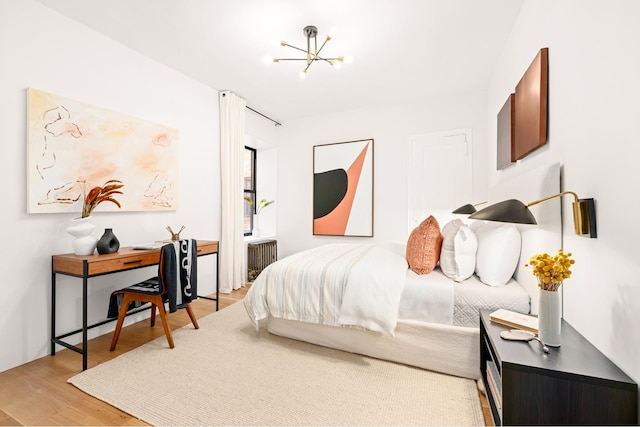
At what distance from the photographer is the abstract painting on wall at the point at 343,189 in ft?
14.4

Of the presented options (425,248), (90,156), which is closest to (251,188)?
(90,156)

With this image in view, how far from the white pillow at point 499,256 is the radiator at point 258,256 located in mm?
3185

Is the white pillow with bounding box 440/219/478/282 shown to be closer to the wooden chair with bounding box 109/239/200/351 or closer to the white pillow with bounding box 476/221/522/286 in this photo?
the white pillow with bounding box 476/221/522/286

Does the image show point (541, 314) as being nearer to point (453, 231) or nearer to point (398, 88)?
point (453, 231)

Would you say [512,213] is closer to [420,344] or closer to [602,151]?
[602,151]

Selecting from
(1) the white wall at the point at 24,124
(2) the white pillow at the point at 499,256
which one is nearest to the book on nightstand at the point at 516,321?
(2) the white pillow at the point at 499,256

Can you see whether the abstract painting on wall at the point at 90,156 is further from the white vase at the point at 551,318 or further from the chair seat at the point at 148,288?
the white vase at the point at 551,318

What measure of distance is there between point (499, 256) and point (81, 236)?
305 centimetres

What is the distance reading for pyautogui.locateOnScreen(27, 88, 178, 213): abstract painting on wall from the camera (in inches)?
83.2

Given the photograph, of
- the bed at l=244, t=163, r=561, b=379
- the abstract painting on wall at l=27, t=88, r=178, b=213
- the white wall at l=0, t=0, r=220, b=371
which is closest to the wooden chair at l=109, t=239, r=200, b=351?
the white wall at l=0, t=0, r=220, b=371

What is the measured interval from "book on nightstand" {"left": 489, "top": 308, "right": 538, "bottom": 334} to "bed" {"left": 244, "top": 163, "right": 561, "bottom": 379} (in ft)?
0.95

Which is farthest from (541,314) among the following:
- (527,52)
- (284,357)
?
(527,52)

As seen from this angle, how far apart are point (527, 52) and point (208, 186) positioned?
342 centimetres

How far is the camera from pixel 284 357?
6.99 ft
